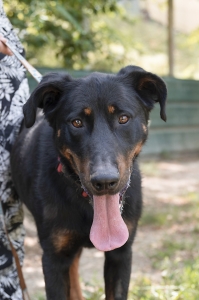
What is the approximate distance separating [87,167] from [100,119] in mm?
320

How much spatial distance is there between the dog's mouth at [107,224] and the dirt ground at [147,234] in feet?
3.48

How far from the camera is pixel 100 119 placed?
301 cm

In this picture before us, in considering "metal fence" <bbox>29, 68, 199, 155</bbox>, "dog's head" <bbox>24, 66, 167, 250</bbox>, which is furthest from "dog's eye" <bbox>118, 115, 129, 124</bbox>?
"metal fence" <bbox>29, 68, 199, 155</bbox>

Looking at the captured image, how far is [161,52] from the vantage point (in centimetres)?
2095

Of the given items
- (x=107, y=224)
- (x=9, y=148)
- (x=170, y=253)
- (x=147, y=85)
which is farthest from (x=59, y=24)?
(x=107, y=224)

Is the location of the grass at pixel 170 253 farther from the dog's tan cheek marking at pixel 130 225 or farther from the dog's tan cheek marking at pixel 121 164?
the dog's tan cheek marking at pixel 121 164

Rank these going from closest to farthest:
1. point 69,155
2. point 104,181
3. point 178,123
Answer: point 104,181 → point 69,155 → point 178,123

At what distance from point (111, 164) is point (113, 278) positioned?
1105mm

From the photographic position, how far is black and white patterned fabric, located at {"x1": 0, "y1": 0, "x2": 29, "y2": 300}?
12.6ft

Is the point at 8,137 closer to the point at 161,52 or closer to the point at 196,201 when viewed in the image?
the point at 196,201

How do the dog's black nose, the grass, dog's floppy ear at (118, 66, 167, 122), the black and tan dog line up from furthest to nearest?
1. the grass
2. dog's floppy ear at (118, 66, 167, 122)
3. the black and tan dog
4. the dog's black nose

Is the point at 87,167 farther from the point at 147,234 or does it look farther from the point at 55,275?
the point at 147,234

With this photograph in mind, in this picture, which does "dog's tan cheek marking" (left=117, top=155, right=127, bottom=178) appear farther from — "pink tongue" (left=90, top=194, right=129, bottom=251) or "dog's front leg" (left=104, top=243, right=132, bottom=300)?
"dog's front leg" (left=104, top=243, right=132, bottom=300)

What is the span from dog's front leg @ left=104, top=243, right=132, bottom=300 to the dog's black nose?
0.83m
